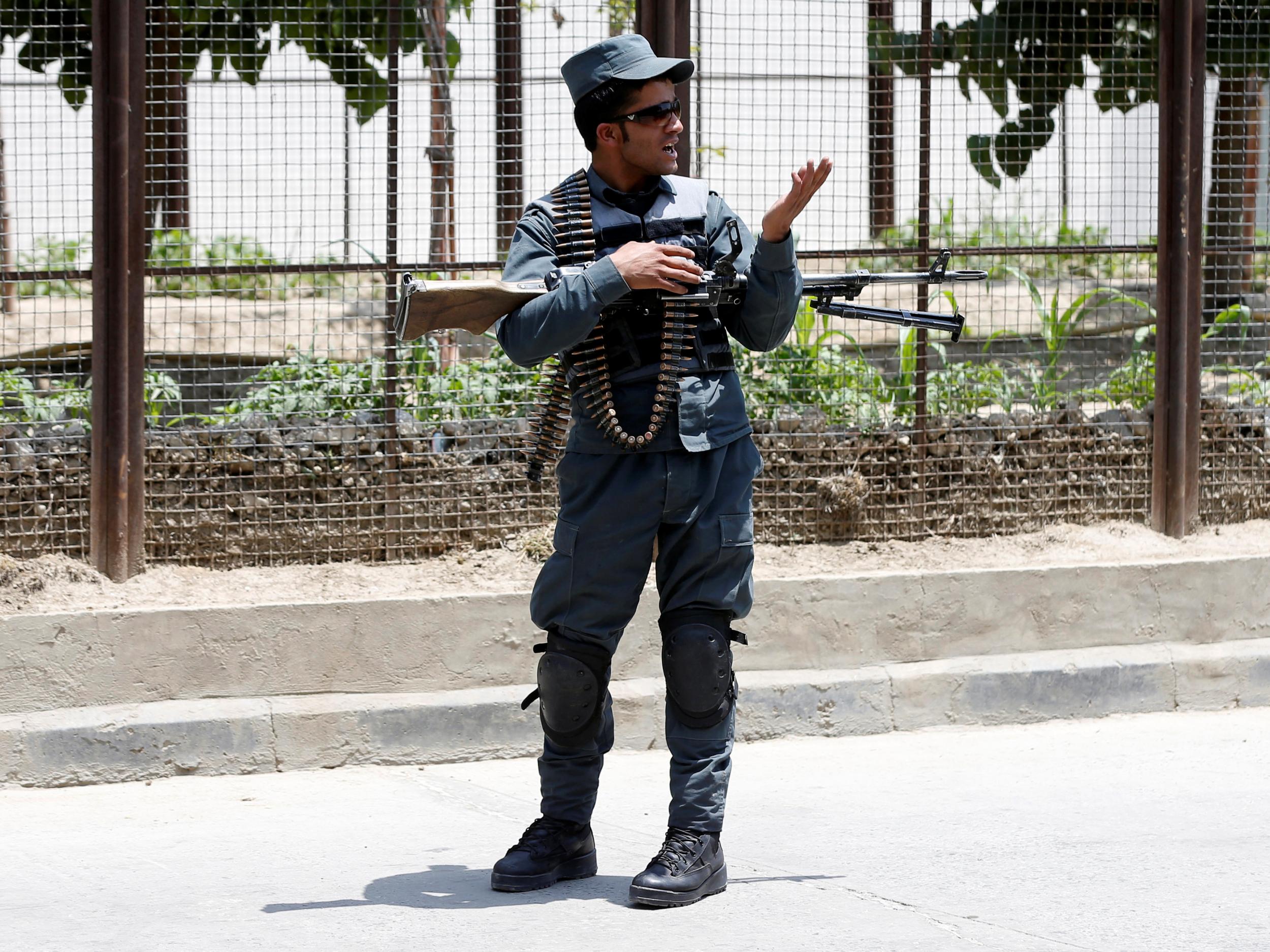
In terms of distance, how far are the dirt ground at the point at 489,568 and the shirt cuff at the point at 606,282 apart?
81.7 inches

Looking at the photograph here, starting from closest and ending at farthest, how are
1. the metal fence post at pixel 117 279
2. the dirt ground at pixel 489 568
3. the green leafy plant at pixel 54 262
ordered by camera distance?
the dirt ground at pixel 489 568, the metal fence post at pixel 117 279, the green leafy plant at pixel 54 262

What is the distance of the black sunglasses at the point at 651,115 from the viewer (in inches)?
138

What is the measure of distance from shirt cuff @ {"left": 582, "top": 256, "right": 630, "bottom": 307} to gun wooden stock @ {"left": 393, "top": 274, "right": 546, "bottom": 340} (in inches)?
7.1

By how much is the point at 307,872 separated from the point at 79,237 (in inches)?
109

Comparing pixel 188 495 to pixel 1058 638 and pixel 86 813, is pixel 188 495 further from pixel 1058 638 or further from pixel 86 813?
pixel 1058 638

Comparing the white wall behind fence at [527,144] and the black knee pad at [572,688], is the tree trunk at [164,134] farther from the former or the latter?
the black knee pad at [572,688]

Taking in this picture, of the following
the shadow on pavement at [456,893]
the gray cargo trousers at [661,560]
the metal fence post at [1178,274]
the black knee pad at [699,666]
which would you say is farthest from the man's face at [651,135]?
the metal fence post at [1178,274]

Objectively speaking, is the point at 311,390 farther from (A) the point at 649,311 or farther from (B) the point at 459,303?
(A) the point at 649,311

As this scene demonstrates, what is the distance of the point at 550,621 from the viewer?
11.8 feet

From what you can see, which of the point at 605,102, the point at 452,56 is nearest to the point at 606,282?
the point at 605,102

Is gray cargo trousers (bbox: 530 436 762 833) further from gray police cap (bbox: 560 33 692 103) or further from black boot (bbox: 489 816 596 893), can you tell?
gray police cap (bbox: 560 33 692 103)

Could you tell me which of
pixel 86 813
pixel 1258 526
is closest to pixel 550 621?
pixel 86 813

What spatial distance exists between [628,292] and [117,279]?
2.60m

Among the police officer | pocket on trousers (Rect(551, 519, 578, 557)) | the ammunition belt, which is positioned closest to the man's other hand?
the police officer
